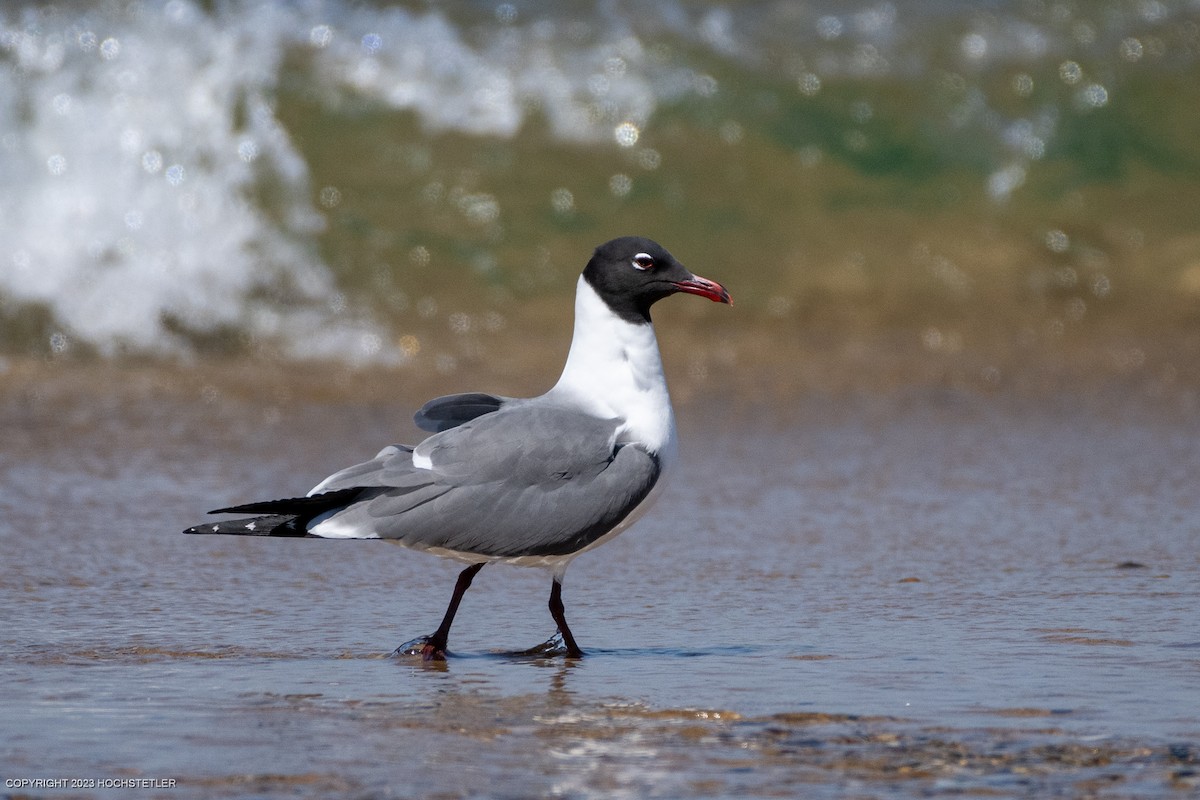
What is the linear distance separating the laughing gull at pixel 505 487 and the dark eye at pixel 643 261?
0.34 meters

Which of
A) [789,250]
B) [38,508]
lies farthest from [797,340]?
[38,508]

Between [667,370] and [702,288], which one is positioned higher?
[667,370]

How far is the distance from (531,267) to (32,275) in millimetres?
2518

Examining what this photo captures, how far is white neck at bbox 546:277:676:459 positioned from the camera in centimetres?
500

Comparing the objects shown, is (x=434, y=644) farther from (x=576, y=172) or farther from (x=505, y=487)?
(x=576, y=172)

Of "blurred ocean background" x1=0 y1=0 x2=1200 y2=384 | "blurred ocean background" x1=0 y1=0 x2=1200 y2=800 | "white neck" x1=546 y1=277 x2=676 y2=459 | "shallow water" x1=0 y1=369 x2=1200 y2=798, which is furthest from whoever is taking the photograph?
"blurred ocean background" x1=0 y1=0 x2=1200 y2=384

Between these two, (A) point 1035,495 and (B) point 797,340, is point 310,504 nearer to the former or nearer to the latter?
(A) point 1035,495

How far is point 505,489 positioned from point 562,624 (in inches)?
14.9

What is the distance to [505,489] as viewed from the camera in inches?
189

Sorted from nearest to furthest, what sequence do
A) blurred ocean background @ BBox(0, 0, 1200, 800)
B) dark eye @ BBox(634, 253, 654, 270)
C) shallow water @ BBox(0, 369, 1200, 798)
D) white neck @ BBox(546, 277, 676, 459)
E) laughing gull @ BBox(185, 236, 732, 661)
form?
shallow water @ BBox(0, 369, 1200, 798)
blurred ocean background @ BBox(0, 0, 1200, 800)
laughing gull @ BBox(185, 236, 732, 661)
white neck @ BBox(546, 277, 676, 459)
dark eye @ BBox(634, 253, 654, 270)

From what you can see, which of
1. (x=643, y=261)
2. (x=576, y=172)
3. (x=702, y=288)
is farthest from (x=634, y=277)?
(x=576, y=172)

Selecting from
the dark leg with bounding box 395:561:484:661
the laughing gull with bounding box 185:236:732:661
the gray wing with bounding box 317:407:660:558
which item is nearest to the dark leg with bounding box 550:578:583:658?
the laughing gull with bounding box 185:236:732:661

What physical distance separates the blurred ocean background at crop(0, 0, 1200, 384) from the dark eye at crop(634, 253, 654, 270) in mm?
3798

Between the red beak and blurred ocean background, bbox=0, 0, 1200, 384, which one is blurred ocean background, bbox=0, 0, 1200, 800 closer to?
blurred ocean background, bbox=0, 0, 1200, 384
